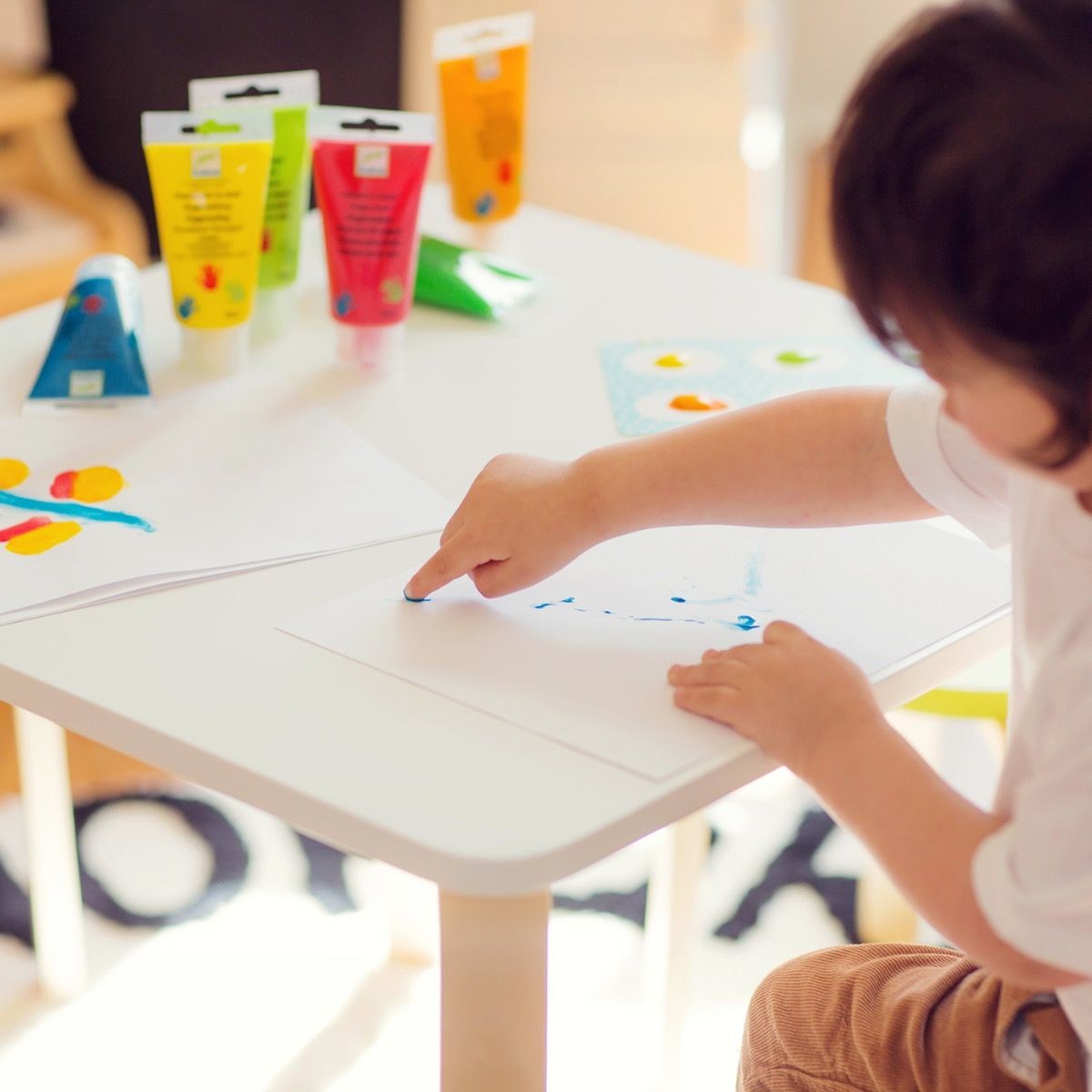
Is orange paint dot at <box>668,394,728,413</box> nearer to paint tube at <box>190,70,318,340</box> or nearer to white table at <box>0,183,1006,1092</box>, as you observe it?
white table at <box>0,183,1006,1092</box>

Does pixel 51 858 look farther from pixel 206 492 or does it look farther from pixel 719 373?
pixel 719 373

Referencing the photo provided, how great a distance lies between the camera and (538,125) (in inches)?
64.4

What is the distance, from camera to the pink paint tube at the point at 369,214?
837 millimetres

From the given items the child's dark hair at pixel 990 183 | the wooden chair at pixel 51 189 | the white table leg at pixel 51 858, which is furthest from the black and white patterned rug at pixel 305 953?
the wooden chair at pixel 51 189

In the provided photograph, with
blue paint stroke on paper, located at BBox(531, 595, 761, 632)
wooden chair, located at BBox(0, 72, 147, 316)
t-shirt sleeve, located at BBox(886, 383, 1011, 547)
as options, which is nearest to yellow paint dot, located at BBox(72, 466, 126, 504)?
blue paint stroke on paper, located at BBox(531, 595, 761, 632)

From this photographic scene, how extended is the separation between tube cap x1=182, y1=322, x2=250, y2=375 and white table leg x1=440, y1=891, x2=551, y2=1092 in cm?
44

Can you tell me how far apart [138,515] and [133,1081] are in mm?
500

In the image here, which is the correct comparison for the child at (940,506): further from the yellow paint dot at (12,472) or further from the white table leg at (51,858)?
the white table leg at (51,858)

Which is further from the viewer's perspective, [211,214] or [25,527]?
[211,214]

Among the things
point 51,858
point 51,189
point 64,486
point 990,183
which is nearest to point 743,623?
point 990,183

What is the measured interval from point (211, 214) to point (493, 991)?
0.49 metres

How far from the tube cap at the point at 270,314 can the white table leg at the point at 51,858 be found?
299 mm

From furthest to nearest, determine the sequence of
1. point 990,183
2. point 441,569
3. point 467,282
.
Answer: point 467,282, point 441,569, point 990,183

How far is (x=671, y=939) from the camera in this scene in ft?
3.13
